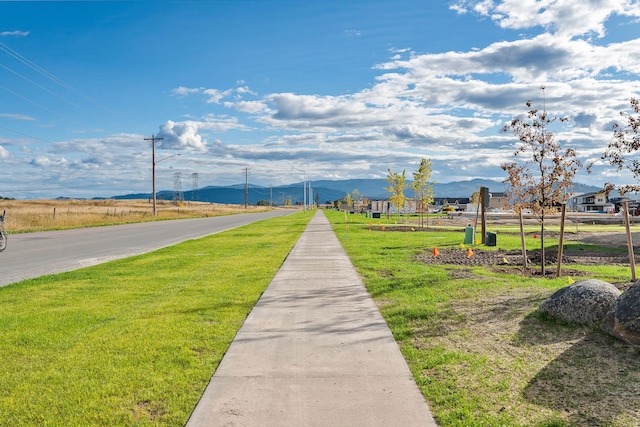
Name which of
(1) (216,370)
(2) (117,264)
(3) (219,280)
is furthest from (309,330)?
(2) (117,264)

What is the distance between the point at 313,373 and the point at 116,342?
2727 millimetres

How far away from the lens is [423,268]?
13.2m

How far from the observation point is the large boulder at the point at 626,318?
5.74 metres

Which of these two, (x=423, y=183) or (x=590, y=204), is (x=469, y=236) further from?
(x=590, y=204)

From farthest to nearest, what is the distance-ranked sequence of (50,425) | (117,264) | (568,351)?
(117,264)
(568,351)
(50,425)

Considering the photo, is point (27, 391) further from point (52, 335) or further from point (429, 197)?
point (429, 197)

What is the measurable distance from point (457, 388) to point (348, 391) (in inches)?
41.1

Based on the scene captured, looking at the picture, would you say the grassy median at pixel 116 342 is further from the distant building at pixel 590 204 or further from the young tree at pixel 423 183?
the distant building at pixel 590 204

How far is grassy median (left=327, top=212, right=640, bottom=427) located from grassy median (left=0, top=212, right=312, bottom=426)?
233 cm

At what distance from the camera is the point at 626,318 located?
19.2ft

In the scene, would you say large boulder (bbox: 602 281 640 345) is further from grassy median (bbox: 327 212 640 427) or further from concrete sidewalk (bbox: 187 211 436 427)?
concrete sidewalk (bbox: 187 211 436 427)

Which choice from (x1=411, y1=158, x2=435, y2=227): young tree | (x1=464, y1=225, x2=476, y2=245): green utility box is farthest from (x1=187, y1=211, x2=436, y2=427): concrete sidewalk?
(x1=411, y1=158, x2=435, y2=227): young tree

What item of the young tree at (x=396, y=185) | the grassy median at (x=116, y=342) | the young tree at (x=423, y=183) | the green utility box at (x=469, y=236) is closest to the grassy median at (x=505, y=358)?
the grassy median at (x=116, y=342)

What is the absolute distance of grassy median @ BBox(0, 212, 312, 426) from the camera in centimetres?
448
